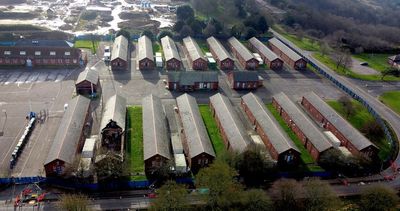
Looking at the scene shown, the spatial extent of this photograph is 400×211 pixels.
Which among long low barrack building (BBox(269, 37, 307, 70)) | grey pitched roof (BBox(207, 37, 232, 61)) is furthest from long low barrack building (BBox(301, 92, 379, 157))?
grey pitched roof (BBox(207, 37, 232, 61))

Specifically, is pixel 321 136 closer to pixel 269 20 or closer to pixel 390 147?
Result: pixel 390 147

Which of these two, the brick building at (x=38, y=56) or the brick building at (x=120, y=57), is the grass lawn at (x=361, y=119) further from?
the brick building at (x=38, y=56)

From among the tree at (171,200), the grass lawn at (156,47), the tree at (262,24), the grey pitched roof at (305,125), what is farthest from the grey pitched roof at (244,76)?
the tree at (262,24)

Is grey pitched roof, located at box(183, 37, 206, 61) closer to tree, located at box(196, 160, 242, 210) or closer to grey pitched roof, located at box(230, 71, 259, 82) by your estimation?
grey pitched roof, located at box(230, 71, 259, 82)

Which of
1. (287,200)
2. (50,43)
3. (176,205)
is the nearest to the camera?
(176,205)

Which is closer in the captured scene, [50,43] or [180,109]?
[180,109]

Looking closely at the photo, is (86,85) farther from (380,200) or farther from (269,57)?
(380,200)

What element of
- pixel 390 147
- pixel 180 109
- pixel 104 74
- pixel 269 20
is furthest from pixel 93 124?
pixel 269 20
